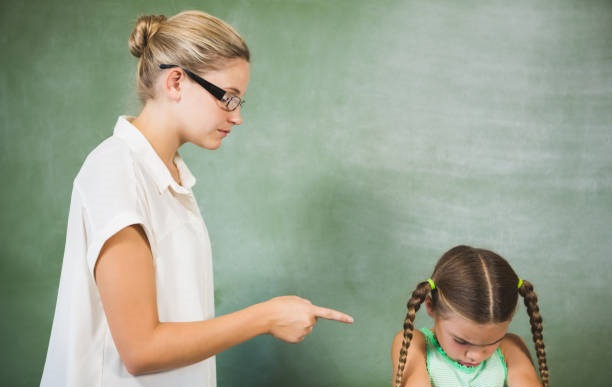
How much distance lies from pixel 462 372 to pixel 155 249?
0.90 metres

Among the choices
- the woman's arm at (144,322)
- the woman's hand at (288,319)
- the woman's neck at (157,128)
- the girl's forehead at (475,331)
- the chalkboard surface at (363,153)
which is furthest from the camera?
the chalkboard surface at (363,153)

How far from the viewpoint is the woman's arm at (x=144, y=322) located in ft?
2.87

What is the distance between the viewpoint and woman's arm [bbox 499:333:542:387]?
1.40 m

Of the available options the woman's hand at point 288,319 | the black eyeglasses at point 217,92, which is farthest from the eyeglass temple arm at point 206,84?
the woman's hand at point 288,319

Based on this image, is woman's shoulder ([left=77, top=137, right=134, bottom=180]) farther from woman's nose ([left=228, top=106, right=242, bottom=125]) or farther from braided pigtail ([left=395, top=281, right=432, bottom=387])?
braided pigtail ([left=395, top=281, right=432, bottom=387])

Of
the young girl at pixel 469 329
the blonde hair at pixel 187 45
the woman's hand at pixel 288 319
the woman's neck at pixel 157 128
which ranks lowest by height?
the young girl at pixel 469 329

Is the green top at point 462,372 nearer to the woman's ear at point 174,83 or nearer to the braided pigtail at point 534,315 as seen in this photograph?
the braided pigtail at point 534,315

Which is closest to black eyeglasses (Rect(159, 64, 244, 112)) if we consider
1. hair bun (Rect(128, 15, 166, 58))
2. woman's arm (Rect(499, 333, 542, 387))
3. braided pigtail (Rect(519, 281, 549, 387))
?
hair bun (Rect(128, 15, 166, 58))

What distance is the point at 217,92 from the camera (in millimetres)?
1091

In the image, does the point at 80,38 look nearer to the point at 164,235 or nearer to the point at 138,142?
the point at 138,142

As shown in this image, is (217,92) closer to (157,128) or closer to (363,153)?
(157,128)

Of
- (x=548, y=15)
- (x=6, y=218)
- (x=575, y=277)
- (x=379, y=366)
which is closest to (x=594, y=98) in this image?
(x=548, y=15)

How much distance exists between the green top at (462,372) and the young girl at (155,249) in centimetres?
52

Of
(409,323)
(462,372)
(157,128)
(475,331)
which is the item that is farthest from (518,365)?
(157,128)
